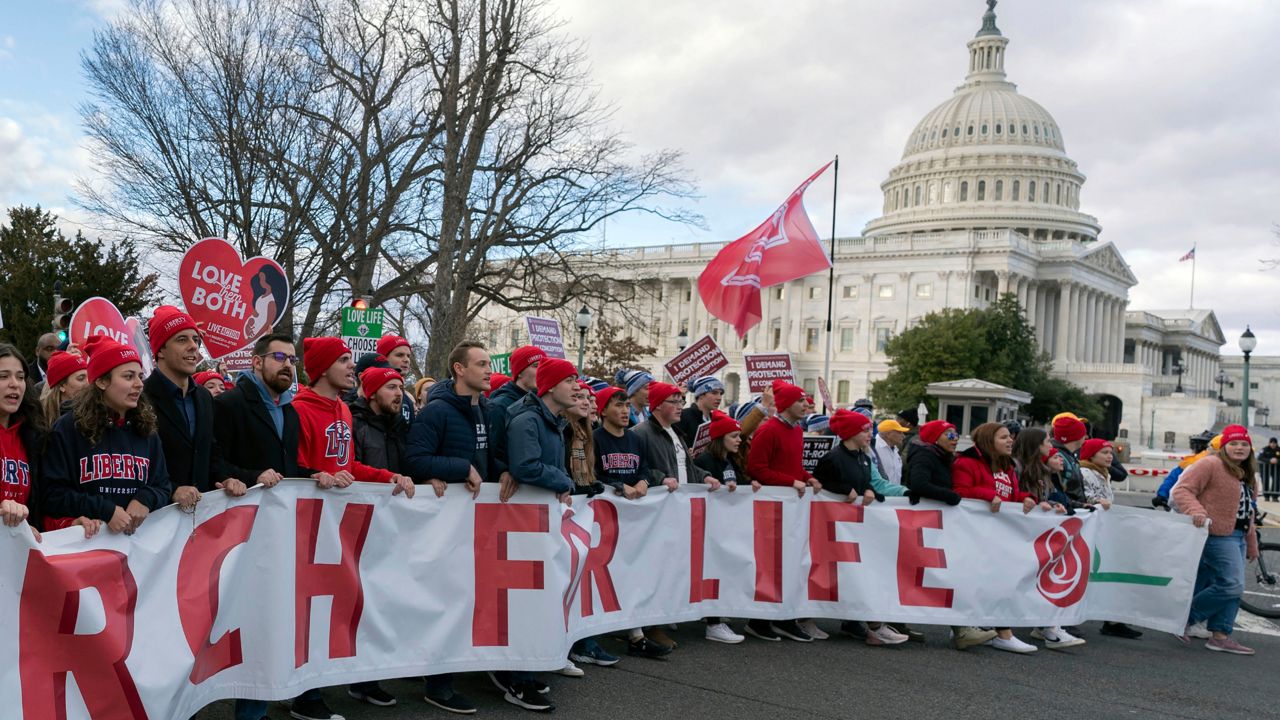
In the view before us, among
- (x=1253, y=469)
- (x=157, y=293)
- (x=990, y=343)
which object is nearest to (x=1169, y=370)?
(x=990, y=343)

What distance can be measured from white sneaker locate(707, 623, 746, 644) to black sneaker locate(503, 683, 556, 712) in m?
2.20

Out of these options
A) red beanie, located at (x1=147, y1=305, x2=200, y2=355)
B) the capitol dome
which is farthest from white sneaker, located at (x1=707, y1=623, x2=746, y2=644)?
the capitol dome

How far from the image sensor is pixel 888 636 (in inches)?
332

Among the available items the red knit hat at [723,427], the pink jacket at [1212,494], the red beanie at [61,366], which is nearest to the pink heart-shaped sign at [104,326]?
the red beanie at [61,366]

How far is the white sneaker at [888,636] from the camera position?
27.6ft

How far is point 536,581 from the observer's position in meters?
6.43

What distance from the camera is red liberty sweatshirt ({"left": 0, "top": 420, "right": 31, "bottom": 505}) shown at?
462 centimetres

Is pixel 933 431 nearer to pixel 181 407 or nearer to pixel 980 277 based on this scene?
pixel 181 407

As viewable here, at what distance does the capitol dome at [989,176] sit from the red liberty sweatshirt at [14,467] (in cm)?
11879

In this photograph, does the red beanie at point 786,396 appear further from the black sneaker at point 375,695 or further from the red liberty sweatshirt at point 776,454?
the black sneaker at point 375,695

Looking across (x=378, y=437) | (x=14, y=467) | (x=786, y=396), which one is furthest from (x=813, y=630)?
(x=14, y=467)

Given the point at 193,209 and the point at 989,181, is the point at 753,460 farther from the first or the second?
the point at 989,181

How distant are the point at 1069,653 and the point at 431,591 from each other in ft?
16.7

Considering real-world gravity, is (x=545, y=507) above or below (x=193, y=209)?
below
